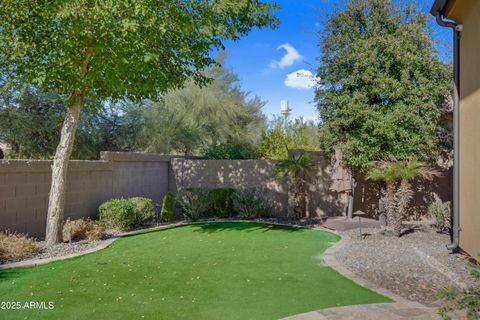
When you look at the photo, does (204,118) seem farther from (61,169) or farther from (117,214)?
(61,169)

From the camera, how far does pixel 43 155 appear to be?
16922 millimetres

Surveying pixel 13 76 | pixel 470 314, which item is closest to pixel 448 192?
pixel 470 314

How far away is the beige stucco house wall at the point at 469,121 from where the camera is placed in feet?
20.1

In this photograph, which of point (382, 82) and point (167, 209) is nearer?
point (382, 82)

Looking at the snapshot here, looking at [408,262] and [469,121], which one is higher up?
[469,121]

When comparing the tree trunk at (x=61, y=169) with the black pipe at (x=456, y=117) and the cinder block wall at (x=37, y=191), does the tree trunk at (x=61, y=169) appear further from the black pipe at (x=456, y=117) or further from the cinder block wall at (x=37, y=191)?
the black pipe at (x=456, y=117)

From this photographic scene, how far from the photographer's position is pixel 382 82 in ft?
34.3

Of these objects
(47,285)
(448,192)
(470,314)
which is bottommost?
(47,285)

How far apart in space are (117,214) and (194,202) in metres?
2.82

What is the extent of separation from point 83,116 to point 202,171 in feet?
24.8

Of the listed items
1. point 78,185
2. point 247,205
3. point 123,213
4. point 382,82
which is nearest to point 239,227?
point 247,205

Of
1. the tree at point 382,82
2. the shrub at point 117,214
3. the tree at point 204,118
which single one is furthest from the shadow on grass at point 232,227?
the tree at point 204,118

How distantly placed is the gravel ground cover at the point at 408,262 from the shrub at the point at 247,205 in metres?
3.24

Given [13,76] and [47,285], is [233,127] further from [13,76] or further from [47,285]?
[47,285]
